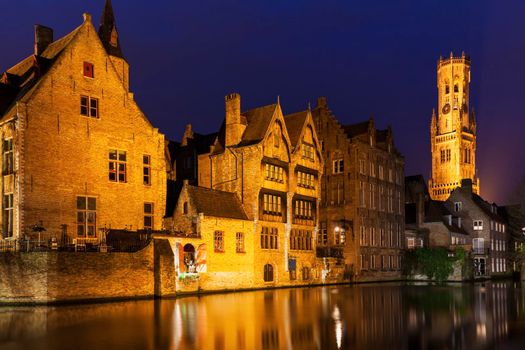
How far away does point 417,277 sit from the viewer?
7494 centimetres

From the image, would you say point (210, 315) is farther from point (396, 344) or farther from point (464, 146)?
point (464, 146)

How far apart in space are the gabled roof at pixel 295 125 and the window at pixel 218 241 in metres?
14.4

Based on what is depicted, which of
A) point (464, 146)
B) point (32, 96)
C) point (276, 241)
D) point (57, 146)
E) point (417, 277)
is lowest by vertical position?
point (417, 277)

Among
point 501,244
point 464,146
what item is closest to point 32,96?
point 501,244

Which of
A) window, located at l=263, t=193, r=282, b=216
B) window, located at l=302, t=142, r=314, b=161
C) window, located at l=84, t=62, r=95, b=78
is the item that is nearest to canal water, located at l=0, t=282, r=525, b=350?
window, located at l=84, t=62, r=95, b=78

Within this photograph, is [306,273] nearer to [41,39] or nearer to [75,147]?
[75,147]

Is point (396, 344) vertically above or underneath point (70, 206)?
underneath

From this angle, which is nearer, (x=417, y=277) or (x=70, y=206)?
(x=70, y=206)

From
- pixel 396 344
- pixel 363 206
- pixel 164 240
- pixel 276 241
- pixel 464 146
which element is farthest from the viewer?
pixel 464 146

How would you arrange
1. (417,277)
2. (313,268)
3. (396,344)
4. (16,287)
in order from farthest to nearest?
1. (417,277)
2. (313,268)
3. (16,287)
4. (396,344)

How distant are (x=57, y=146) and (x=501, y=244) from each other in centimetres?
7178

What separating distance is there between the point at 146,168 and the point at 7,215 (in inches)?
451

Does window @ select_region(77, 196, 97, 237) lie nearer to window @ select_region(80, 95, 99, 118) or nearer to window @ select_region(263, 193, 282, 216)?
window @ select_region(80, 95, 99, 118)

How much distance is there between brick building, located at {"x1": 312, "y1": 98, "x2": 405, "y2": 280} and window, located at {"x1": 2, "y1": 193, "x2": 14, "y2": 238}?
34786mm
